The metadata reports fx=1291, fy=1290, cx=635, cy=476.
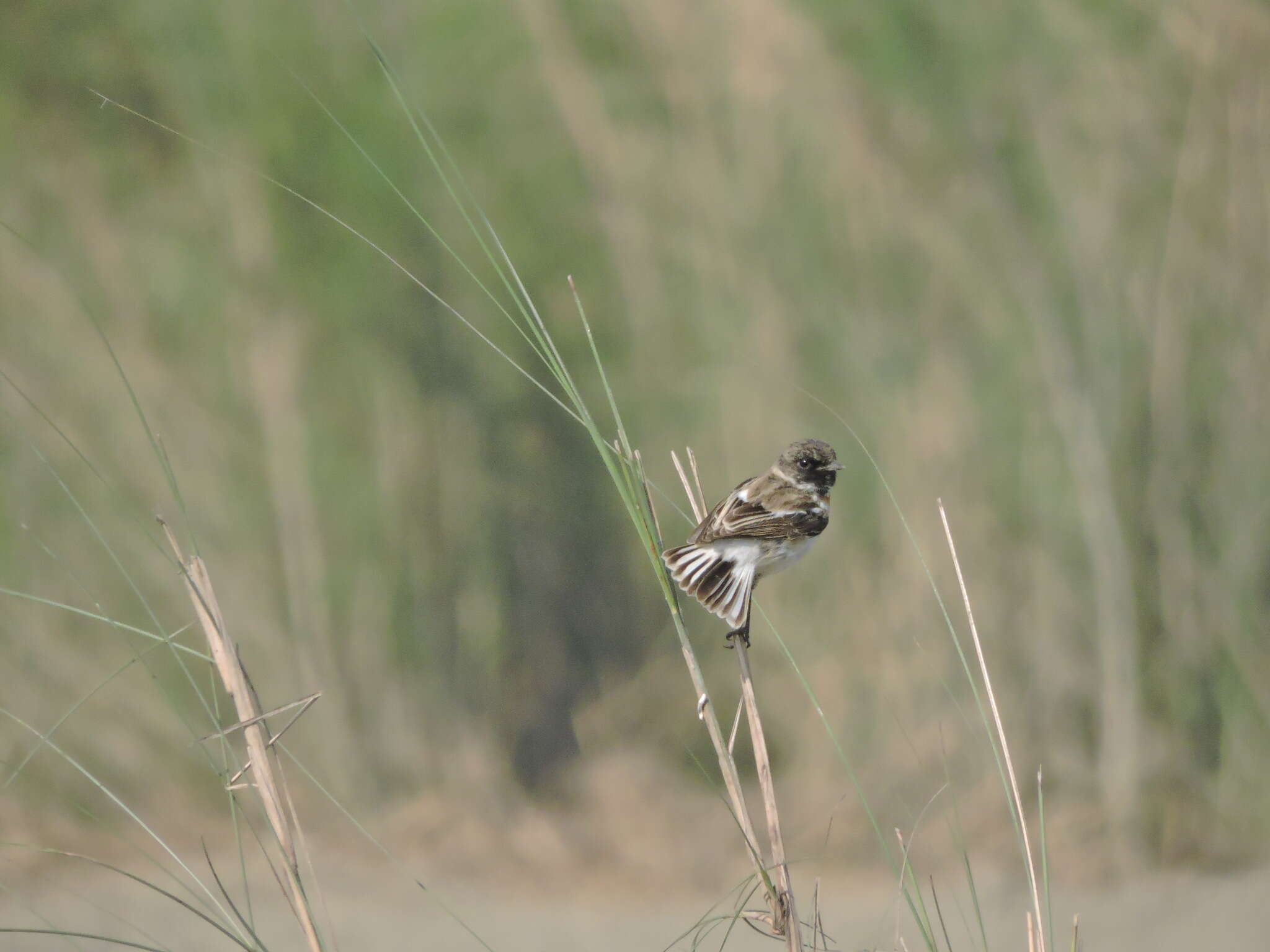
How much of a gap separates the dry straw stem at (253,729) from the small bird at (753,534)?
50cm

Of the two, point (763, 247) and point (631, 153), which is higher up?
point (631, 153)

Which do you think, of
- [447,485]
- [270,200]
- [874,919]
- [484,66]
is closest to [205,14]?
[270,200]

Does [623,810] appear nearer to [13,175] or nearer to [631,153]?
[631,153]

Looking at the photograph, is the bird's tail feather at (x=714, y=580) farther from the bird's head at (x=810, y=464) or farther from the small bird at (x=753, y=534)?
the bird's head at (x=810, y=464)

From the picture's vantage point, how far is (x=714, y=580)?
1722 millimetres

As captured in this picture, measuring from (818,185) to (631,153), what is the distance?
2.52ft

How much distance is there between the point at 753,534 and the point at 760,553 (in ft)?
0.10

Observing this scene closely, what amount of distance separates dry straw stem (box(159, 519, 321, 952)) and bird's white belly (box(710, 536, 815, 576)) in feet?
2.10

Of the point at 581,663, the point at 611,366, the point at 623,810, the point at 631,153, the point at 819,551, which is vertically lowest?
the point at 623,810

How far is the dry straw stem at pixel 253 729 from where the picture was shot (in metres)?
1.45

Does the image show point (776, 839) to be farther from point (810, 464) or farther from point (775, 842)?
point (810, 464)

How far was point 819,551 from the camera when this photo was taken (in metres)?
4.62

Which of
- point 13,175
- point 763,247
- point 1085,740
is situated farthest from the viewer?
point 13,175

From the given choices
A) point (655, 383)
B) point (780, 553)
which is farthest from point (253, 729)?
point (655, 383)
